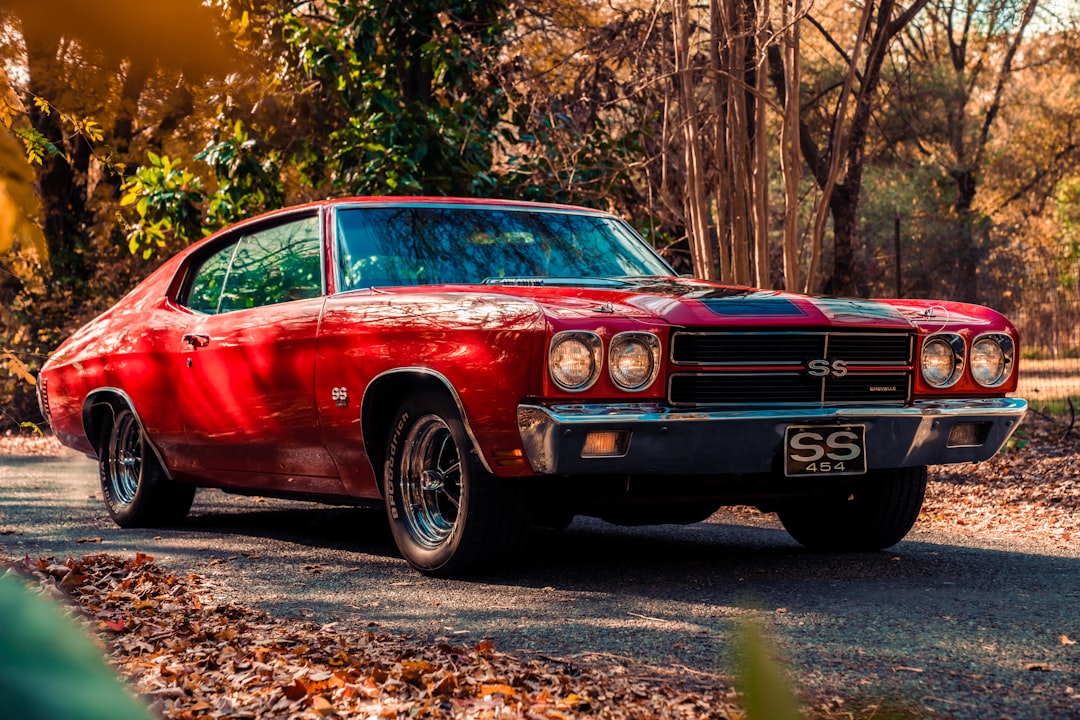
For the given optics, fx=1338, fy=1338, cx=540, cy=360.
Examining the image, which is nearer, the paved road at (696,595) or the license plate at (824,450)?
the paved road at (696,595)

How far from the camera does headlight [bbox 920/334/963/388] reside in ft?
18.2

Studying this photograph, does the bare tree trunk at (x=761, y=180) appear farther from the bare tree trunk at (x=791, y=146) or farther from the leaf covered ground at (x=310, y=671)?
the leaf covered ground at (x=310, y=671)

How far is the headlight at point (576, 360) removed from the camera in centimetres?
477

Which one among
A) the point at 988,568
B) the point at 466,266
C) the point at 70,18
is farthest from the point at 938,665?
the point at 70,18

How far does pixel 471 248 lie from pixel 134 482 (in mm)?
2635

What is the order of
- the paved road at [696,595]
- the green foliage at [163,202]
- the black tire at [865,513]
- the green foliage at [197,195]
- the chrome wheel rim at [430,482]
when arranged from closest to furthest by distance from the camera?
the paved road at [696,595] < the chrome wheel rim at [430,482] < the black tire at [865,513] < the green foliage at [197,195] < the green foliage at [163,202]

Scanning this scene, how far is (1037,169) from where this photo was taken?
97.7 feet

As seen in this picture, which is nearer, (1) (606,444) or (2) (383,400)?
(1) (606,444)

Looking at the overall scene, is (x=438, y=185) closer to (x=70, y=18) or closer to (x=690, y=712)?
(x=690, y=712)

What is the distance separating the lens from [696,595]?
4980 millimetres

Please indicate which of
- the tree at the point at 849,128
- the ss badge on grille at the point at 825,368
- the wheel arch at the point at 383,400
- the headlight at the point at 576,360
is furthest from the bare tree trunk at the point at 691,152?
the headlight at the point at 576,360

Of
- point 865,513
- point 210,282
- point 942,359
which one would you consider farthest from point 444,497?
point 210,282

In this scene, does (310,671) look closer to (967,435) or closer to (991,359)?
(967,435)

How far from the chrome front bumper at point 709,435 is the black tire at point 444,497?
14.2 inches
